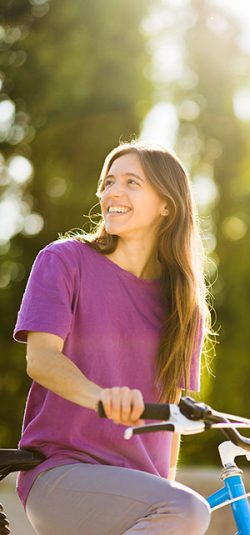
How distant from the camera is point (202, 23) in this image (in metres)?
13.1

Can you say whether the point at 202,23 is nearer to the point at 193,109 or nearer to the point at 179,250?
the point at 193,109

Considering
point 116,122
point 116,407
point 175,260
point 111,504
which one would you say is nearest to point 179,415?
point 116,407

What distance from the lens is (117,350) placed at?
291 cm

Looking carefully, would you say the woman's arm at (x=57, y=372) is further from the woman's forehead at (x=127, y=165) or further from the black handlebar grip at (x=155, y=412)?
the woman's forehead at (x=127, y=165)

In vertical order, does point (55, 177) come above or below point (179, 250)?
above

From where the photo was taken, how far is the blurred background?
1179 centimetres

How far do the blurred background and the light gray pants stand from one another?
8788 millimetres

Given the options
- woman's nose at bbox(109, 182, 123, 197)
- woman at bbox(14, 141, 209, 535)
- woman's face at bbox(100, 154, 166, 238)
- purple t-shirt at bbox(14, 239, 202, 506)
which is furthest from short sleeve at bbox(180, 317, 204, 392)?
woman's nose at bbox(109, 182, 123, 197)

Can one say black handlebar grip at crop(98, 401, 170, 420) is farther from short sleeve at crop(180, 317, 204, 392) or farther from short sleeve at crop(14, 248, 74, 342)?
short sleeve at crop(180, 317, 204, 392)

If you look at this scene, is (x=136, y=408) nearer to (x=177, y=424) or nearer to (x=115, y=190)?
(x=177, y=424)

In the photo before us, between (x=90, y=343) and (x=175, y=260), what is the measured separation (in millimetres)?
550

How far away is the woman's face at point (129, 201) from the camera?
10.2ft

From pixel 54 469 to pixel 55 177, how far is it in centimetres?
965

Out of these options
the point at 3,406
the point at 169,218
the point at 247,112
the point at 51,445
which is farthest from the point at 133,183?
the point at 247,112
